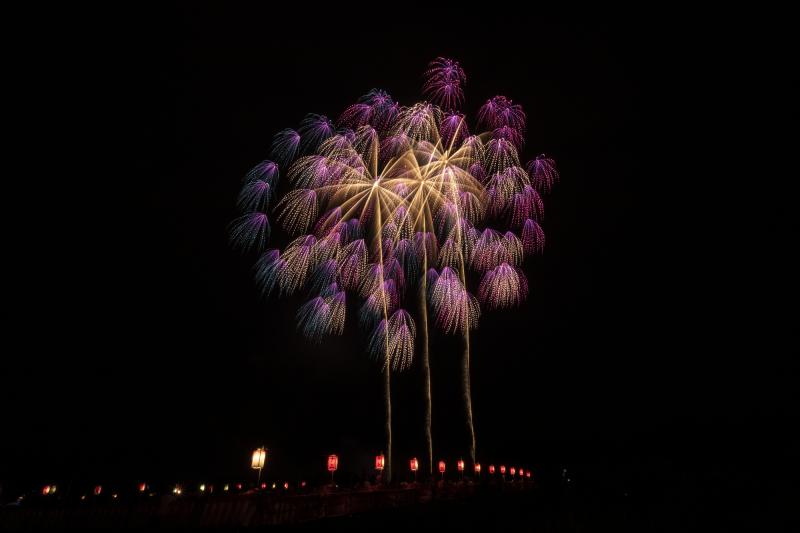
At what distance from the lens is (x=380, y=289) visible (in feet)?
82.9

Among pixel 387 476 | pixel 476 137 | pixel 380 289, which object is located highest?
pixel 476 137

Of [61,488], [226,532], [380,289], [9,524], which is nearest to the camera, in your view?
[226,532]

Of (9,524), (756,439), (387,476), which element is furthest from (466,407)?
(756,439)

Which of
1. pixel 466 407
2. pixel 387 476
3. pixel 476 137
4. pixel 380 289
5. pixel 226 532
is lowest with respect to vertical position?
pixel 226 532

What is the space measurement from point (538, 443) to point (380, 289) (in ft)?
271

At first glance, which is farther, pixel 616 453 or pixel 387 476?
pixel 616 453

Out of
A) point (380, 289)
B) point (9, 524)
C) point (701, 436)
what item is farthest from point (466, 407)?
point (701, 436)

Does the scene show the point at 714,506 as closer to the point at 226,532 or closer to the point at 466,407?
the point at 466,407

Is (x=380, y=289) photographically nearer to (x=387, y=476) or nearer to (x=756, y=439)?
(x=387, y=476)

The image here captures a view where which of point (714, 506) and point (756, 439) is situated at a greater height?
point (756, 439)

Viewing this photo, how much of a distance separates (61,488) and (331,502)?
5854 cm

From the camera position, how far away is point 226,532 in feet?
35.6

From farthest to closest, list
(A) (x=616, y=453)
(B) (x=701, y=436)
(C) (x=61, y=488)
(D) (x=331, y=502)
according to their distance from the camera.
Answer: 1. (A) (x=616, y=453)
2. (B) (x=701, y=436)
3. (C) (x=61, y=488)
4. (D) (x=331, y=502)

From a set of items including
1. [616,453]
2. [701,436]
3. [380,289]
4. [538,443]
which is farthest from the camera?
[538,443]
